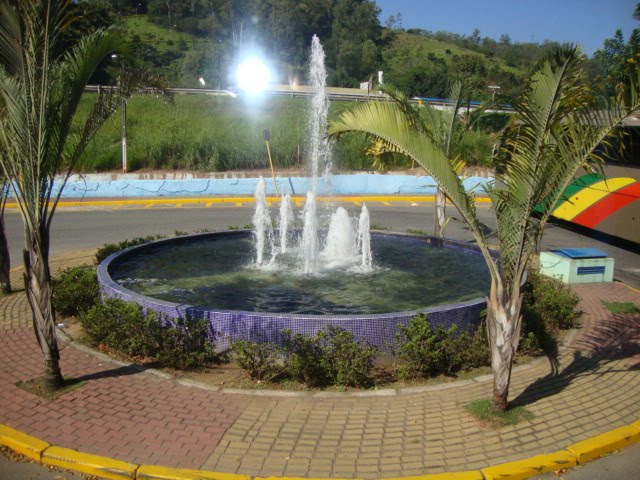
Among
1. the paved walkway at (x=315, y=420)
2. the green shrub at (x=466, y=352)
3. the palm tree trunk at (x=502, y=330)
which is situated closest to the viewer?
the paved walkway at (x=315, y=420)

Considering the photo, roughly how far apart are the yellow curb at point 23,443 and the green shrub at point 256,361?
2099mm

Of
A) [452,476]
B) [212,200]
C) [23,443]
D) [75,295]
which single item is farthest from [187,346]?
[212,200]

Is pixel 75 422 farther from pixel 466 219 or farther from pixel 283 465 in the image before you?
pixel 466 219

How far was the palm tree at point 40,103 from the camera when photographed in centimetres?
564

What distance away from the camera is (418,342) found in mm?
6539

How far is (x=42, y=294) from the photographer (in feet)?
19.9

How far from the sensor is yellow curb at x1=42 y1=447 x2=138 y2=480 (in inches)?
190

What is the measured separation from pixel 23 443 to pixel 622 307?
8.47m

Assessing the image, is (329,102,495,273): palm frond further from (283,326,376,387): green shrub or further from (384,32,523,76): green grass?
(384,32,523,76): green grass

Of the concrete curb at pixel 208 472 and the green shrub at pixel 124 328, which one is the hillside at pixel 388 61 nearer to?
the green shrub at pixel 124 328

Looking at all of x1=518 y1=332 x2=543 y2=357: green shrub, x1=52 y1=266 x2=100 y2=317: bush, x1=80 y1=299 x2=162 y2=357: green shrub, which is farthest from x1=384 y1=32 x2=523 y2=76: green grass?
x1=80 y1=299 x2=162 y2=357: green shrub

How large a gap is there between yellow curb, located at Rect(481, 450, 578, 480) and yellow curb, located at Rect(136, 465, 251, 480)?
201cm

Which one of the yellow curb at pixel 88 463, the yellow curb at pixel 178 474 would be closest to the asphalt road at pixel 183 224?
the yellow curb at pixel 88 463

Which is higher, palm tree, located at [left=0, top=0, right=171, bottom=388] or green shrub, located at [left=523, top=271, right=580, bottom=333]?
palm tree, located at [left=0, top=0, right=171, bottom=388]
